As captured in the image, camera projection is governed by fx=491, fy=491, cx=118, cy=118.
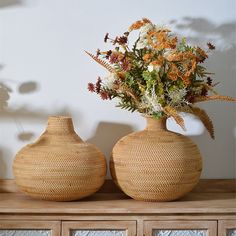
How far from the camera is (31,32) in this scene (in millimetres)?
1992

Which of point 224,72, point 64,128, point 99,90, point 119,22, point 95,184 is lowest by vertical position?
point 95,184

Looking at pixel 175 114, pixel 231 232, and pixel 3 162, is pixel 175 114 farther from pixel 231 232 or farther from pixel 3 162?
pixel 3 162

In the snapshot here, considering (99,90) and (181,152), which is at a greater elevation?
(99,90)

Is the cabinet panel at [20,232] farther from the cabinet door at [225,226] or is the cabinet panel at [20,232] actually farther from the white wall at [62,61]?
the cabinet door at [225,226]

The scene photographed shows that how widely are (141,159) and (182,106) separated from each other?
256mm

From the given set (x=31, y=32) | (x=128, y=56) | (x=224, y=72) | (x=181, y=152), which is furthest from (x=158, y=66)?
(x=31, y=32)

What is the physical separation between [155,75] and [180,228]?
0.54 metres

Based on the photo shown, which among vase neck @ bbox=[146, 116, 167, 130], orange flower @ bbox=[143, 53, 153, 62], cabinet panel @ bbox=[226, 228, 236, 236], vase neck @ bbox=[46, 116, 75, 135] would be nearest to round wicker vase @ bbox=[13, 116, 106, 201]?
vase neck @ bbox=[46, 116, 75, 135]

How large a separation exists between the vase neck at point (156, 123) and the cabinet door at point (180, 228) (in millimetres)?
354

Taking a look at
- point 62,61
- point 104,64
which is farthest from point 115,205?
point 62,61

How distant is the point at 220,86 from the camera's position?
80.5 inches

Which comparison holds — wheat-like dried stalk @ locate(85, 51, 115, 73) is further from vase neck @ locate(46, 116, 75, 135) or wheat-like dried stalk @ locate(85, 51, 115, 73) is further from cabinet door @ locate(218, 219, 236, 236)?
cabinet door @ locate(218, 219, 236, 236)

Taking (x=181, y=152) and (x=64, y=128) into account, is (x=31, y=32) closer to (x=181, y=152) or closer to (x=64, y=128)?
(x=64, y=128)

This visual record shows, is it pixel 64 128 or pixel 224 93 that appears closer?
pixel 64 128
